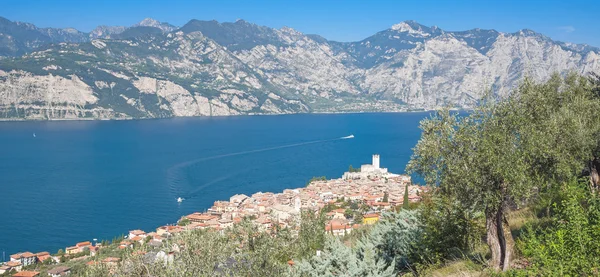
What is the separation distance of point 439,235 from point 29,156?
342 feet

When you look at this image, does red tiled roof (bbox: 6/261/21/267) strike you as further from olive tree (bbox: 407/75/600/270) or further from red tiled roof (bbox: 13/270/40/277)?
olive tree (bbox: 407/75/600/270)

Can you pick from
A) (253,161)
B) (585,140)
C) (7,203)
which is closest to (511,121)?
(585,140)

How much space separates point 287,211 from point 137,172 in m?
43.5

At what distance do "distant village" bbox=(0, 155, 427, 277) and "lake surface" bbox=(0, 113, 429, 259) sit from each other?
218 inches

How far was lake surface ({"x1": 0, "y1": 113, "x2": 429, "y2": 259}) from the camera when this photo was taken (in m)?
51.7

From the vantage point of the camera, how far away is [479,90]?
9.88 metres

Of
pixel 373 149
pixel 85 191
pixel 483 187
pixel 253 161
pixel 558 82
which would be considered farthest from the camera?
pixel 373 149

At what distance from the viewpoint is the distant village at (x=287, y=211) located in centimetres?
3706

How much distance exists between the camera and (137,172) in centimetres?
8044

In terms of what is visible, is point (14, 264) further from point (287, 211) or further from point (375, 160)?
point (375, 160)

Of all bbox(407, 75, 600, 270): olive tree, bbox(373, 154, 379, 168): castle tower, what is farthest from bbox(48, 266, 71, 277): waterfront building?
bbox(373, 154, 379, 168): castle tower

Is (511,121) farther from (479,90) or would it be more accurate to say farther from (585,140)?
(585,140)

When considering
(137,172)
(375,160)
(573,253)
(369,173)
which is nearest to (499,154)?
(573,253)

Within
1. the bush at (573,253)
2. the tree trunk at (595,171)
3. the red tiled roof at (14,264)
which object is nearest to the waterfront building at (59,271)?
the red tiled roof at (14,264)
